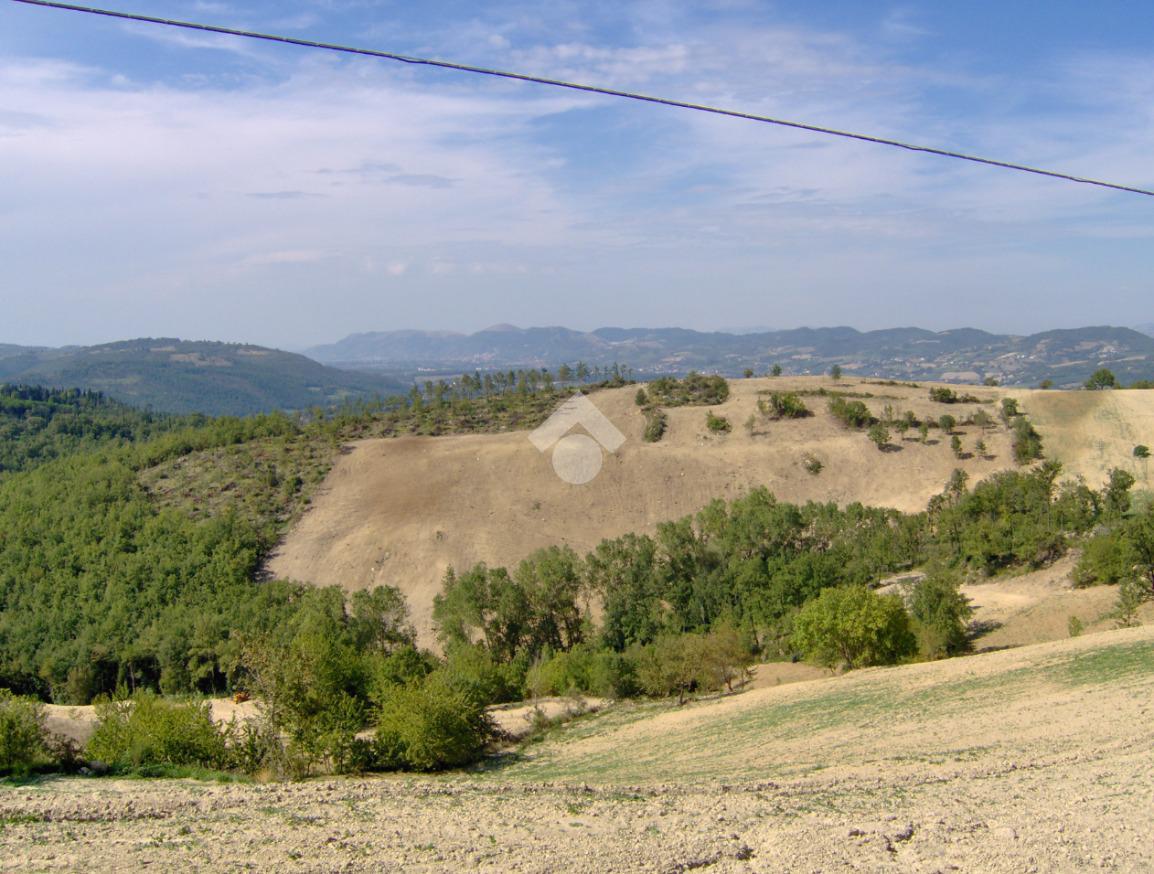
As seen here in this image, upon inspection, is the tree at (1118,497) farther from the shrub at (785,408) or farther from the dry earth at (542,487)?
the shrub at (785,408)

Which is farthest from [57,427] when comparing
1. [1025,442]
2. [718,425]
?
[1025,442]

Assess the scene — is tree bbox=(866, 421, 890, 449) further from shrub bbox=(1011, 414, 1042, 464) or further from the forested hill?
the forested hill

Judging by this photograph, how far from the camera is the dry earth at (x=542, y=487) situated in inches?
2280

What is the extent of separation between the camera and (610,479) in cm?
6750

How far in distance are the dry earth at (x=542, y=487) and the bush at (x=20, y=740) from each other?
94.5ft

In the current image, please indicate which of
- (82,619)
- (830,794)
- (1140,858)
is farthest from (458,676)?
(82,619)

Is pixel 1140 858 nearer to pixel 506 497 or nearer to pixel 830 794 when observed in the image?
pixel 830 794

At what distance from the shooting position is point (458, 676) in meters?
32.2

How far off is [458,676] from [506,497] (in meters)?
32.7

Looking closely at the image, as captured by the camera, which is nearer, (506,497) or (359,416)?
(506,497)

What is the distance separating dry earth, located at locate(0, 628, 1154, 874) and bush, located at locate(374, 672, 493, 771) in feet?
6.42

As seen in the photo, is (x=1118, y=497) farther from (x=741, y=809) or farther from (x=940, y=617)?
(x=741, y=809)

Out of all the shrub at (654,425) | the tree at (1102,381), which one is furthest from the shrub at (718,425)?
the tree at (1102,381)

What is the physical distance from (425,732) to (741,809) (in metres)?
13.5
